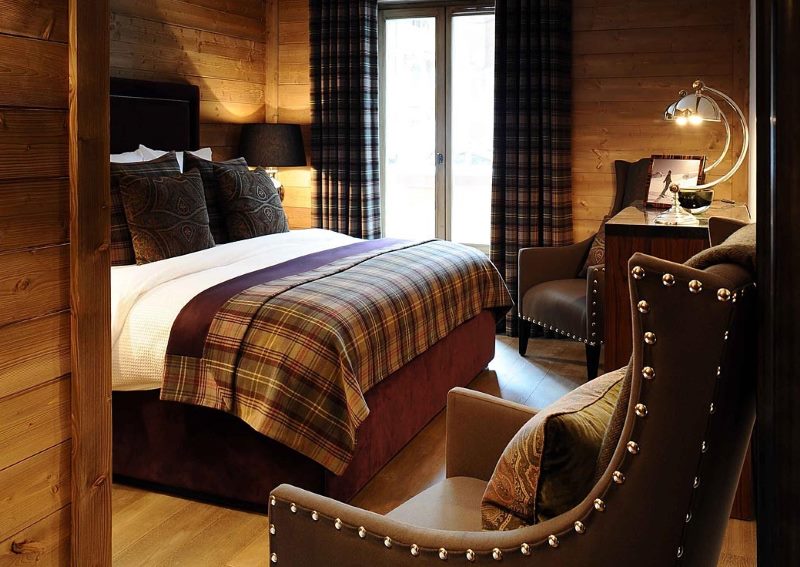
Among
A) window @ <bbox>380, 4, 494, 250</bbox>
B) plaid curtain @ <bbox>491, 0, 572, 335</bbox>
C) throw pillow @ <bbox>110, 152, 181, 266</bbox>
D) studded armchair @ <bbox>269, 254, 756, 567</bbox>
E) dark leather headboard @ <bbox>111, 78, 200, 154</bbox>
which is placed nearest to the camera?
studded armchair @ <bbox>269, 254, 756, 567</bbox>

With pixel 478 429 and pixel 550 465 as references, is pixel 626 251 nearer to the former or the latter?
pixel 478 429

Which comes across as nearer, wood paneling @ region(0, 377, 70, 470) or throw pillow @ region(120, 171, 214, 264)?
wood paneling @ region(0, 377, 70, 470)

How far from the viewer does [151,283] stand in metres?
3.26

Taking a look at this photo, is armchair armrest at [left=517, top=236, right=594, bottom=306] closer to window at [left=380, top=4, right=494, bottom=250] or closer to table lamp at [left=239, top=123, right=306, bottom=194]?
window at [left=380, top=4, right=494, bottom=250]

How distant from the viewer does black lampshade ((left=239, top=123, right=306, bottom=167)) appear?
18.7 feet

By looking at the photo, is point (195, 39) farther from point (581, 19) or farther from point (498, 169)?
point (581, 19)

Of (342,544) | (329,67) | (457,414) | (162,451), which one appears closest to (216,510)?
(162,451)

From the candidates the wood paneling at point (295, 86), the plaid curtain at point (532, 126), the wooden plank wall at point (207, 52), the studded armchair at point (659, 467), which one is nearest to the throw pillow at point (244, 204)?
the wooden plank wall at point (207, 52)

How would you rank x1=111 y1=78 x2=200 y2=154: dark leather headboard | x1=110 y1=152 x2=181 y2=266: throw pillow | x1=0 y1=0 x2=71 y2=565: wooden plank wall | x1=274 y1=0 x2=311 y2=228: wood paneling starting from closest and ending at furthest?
x1=0 y1=0 x2=71 y2=565: wooden plank wall < x1=110 y1=152 x2=181 y2=266: throw pillow < x1=111 y1=78 x2=200 y2=154: dark leather headboard < x1=274 y1=0 x2=311 y2=228: wood paneling

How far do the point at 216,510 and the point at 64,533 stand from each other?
3.60 feet

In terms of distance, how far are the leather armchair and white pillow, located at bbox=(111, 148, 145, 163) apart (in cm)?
219

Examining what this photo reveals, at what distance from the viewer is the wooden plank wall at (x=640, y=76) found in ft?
16.6

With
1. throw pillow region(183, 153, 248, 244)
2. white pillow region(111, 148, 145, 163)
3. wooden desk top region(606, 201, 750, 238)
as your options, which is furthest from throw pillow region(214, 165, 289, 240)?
wooden desk top region(606, 201, 750, 238)

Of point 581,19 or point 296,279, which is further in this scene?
point 581,19
